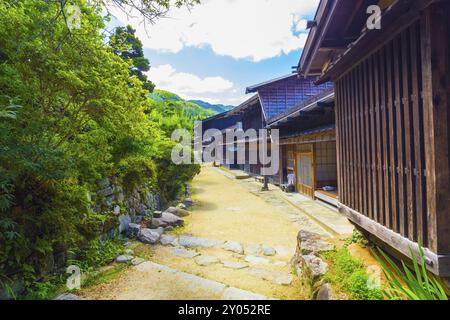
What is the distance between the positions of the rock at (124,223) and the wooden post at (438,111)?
5.88m

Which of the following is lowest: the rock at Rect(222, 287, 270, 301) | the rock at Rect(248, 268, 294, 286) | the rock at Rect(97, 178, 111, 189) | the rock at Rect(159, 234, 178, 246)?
the rock at Rect(248, 268, 294, 286)

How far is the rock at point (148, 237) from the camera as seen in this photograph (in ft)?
18.7

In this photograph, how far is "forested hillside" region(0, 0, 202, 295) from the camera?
116 inches

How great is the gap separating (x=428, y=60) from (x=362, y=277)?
99.0 inches

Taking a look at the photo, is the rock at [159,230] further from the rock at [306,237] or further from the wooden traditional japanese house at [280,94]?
the wooden traditional japanese house at [280,94]

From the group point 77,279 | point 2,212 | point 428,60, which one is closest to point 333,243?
point 428,60

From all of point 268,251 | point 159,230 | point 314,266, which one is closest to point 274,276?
point 314,266

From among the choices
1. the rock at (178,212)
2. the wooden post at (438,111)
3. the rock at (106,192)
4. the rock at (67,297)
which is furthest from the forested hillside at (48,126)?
the wooden post at (438,111)

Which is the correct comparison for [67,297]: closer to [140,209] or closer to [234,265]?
[234,265]

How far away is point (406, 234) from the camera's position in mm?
2641

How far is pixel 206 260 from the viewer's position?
5.00m

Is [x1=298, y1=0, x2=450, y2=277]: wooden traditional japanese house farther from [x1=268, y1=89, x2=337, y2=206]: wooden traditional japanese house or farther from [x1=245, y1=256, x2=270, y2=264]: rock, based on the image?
[x1=268, y1=89, x2=337, y2=206]: wooden traditional japanese house

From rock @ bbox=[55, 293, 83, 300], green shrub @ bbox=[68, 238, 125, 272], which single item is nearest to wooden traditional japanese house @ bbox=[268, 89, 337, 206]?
green shrub @ bbox=[68, 238, 125, 272]

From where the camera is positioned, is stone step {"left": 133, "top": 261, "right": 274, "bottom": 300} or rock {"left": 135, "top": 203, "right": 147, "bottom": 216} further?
rock {"left": 135, "top": 203, "right": 147, "bottom": 216}
